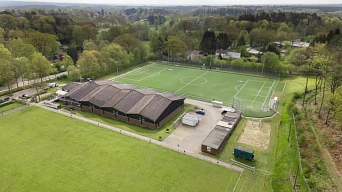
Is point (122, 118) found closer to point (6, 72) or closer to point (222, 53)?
point (6, 72)

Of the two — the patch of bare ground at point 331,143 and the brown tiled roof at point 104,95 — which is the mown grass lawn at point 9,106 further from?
the patch of bare ground at point 331,143

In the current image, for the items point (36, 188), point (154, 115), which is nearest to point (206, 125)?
point (154, 115)

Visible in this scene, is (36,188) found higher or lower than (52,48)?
lower

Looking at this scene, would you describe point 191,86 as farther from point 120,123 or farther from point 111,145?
point 111,145

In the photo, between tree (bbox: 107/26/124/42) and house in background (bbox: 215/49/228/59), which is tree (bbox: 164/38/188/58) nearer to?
house in background (bbox: 215/49/228/59)

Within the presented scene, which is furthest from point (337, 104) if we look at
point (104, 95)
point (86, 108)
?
point (86, 108)

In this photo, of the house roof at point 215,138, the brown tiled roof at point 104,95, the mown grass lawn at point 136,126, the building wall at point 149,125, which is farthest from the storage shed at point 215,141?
the brown tiled roof at point 104,95
